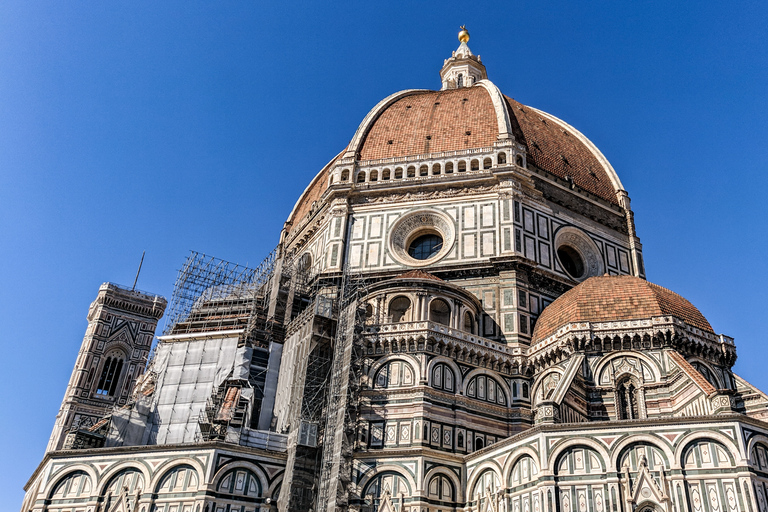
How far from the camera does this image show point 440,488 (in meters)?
23.8

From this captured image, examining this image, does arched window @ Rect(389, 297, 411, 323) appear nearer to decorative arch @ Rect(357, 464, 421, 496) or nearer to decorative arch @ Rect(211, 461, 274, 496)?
decorative arch @ Rect(357, 464, 421, 496)

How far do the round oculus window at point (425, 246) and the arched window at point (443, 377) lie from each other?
794cm

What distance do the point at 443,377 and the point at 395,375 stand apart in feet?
5.73

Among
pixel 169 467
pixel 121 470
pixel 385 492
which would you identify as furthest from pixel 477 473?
pixel 121 470

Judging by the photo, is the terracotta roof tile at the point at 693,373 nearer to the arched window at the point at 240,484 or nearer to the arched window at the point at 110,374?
the arched window at the point at 240,484

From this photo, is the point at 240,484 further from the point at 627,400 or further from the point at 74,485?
the point at 627,400

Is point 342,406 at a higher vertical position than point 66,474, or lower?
higher

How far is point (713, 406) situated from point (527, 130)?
19.9m

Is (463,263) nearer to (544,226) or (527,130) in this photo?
(544,226)

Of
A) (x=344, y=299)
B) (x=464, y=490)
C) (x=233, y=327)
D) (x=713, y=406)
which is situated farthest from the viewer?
(x=233, y=327)

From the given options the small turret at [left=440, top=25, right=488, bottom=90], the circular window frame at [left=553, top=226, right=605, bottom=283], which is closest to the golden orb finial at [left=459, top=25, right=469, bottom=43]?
the small turret at [left=440, top=25, right=488, bottom=90]

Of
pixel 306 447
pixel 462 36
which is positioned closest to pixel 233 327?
pixel 306 447

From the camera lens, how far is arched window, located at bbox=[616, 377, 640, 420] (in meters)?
24.8

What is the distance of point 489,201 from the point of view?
108 ft
